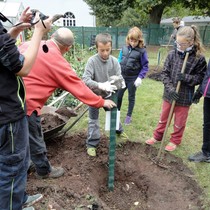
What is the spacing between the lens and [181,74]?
11.3 ft

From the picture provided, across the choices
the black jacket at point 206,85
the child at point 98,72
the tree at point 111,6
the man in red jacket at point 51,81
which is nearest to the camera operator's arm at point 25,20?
the man in red jacket at point 51,81

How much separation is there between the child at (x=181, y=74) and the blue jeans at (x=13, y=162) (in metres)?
2.22

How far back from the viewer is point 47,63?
2.48 metres

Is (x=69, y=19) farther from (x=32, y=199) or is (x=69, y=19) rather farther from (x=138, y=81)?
(x=32, y=199)

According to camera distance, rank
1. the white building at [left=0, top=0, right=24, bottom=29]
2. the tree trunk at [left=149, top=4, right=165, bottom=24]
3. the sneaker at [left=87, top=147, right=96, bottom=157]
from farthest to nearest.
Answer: the tree trunk at [left=149, top=4, right=165, bottom=24] → the white building at [left=0, top=0, right=24, bottom=29] → the sneaker at [left=87, top=147, right=96, bottom=157]

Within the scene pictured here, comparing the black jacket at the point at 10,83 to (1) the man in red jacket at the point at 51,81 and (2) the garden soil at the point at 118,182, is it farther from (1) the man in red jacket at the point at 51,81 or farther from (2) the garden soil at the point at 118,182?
(2) the garden soil at the point at 118,182

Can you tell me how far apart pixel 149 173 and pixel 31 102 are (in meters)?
1.87

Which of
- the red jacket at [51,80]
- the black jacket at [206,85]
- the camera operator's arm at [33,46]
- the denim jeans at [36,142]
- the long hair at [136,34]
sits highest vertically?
the camera operator's arm at [33,46]

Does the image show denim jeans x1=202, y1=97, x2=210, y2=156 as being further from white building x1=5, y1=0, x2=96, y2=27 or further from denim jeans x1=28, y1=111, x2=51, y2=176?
white building x1=5, y1=0, x2=96, y2=27

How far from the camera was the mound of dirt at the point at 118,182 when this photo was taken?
275cm

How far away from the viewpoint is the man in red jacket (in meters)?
2.50

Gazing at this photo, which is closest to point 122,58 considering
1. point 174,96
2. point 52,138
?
point 174,96

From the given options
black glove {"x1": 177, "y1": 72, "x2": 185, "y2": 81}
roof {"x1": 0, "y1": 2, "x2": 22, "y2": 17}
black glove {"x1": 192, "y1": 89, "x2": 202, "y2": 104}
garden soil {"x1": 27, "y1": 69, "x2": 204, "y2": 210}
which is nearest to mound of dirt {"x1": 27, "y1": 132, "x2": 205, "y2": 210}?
garden soil {"x1": 27, "y1": 69, "x2": 204, "y2": 210}

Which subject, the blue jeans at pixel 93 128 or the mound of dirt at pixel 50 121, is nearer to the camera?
the blue jeans at pixel 93 128
